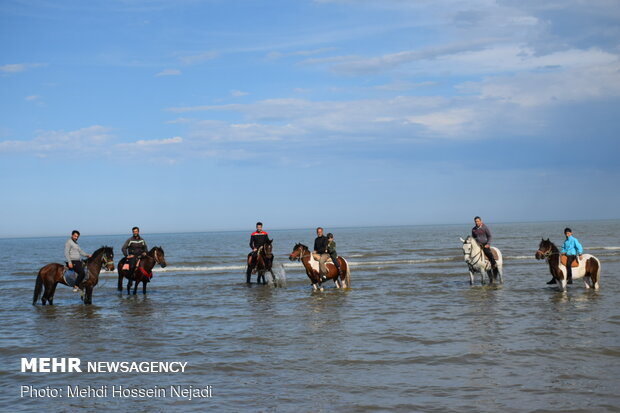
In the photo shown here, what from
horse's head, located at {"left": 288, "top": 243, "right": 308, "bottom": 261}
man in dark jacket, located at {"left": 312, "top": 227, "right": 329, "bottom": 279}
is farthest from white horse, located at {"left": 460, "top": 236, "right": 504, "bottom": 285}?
horse's head, located at {"left": 288, "top": 243, "right": 308, "bottom": 261}

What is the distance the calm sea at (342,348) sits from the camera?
714 cm

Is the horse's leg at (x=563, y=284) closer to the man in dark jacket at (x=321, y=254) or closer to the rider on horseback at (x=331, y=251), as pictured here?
the rider on horseback at (x=331, y=251)

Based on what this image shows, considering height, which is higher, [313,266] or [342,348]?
[313,266]

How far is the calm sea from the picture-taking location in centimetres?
714

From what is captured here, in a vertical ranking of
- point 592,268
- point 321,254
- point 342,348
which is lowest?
point 342,348

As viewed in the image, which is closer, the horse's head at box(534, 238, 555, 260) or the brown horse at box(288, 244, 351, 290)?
the horse's head at box(534, 238, 555, 260)

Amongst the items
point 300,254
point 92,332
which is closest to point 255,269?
point 300,254

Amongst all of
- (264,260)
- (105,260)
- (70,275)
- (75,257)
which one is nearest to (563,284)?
(264,260)

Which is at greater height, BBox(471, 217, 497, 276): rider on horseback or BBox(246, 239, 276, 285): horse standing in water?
BBox(471, 217, 497, 276): rider on horseback

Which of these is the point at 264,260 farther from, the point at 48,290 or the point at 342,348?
the point at 342,348

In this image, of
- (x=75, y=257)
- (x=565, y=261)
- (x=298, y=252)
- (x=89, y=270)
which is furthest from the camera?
(x=298, y=252)

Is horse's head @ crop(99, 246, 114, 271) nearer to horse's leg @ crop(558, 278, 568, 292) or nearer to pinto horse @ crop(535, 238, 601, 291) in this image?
pinto horse @ crop(535, 238, 601, 291)

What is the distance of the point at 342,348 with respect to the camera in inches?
386

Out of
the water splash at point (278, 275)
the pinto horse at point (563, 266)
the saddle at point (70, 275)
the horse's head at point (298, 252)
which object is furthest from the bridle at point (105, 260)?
the pinto horse at point (563, 266)
